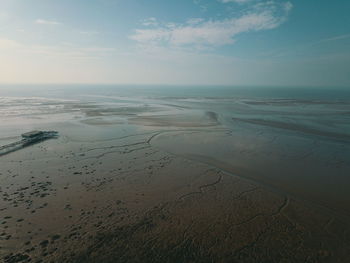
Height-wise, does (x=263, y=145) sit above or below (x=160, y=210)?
above

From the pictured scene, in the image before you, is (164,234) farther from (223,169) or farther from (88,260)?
(223,169)

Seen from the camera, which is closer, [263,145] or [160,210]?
[160,210]

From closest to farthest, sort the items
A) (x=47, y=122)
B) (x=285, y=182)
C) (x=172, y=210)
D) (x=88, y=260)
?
1. (x=88, y=260)
2. (x=172, y=210)
3. (x=285, y=182)
4. (x=47, y=122)

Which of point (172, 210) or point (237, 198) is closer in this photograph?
point (172, 210)

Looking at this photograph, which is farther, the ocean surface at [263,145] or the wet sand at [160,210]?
the ocean surface at [263,145]

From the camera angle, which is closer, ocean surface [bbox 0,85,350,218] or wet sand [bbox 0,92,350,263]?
wet sand [bbox 0,92,350,263]

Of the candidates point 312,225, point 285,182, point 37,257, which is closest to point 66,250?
point 37,257

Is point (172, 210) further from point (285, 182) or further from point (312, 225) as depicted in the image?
point (285, 182)

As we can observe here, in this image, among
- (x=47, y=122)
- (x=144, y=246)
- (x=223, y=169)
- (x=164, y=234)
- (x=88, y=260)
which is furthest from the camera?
(x=47, y=122)
